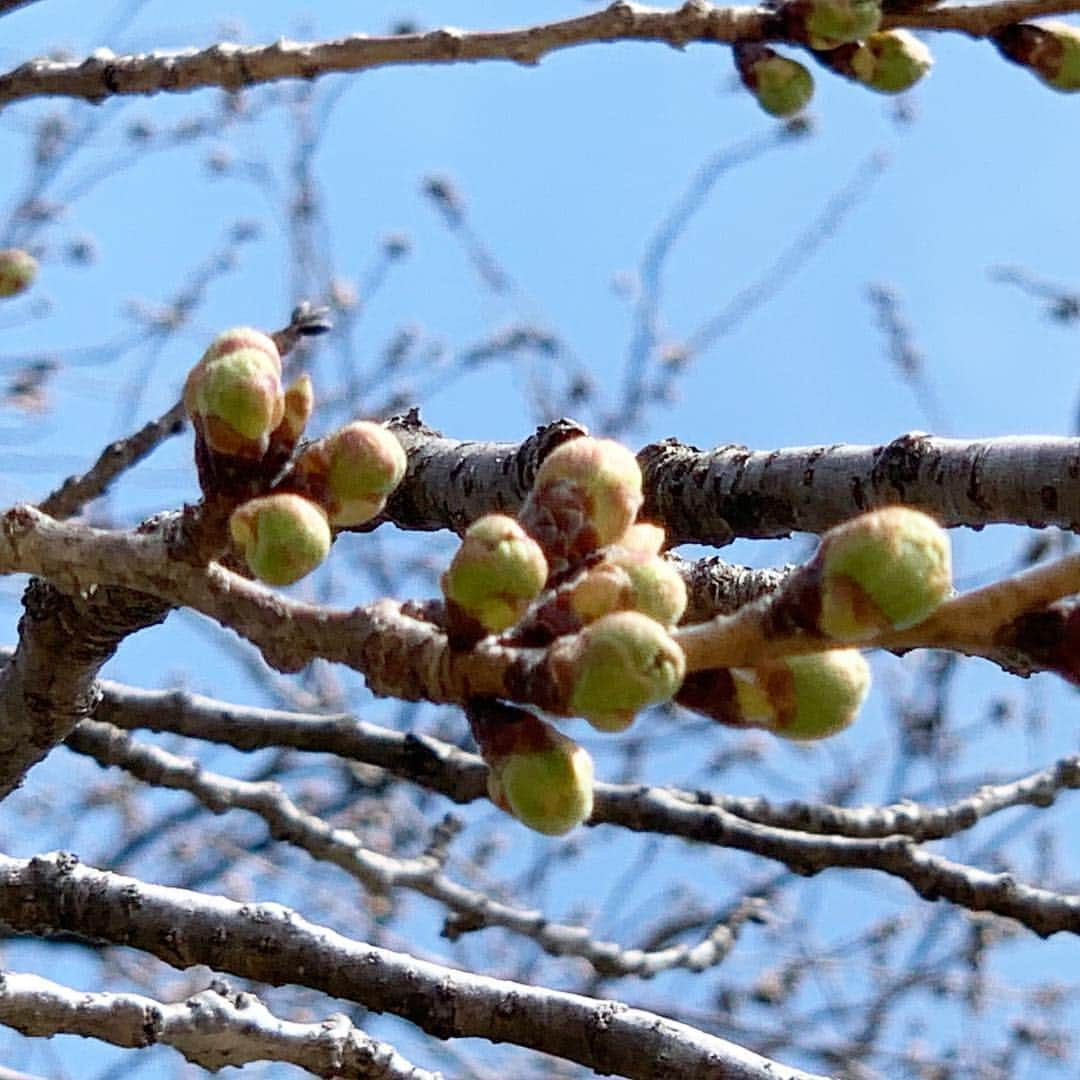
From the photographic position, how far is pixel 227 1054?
1838 mm

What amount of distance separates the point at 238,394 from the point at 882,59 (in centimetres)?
137

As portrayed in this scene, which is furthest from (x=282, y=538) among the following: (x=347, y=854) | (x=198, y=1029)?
(x=347, y=854)

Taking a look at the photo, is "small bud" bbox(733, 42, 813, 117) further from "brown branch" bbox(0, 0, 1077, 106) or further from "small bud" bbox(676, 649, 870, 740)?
"small bud" bbox(676, 649, 870, 740)

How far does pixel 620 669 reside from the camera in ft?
2.72

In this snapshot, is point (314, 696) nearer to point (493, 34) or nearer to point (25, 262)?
point (25, 262)

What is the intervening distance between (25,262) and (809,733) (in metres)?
2.14

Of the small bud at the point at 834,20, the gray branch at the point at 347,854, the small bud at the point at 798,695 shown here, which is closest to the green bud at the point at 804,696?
the small bud at the point at 798,695

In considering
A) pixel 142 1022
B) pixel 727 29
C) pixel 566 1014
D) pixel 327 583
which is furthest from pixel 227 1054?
pixel 327 583

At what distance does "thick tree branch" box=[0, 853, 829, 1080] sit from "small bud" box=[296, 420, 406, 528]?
1032mm

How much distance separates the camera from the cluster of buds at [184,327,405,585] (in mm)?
988

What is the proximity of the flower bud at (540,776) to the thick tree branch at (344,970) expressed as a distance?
0.97m

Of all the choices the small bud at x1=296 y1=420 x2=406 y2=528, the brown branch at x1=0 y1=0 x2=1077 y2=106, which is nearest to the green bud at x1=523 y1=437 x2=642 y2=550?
the small bud at x1=296 y1=420 x2=406 y2=528

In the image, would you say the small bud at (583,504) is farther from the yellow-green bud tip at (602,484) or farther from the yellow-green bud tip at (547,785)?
the yellow-green bud tip at (547,785)

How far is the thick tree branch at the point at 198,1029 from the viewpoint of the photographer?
1798 millimetres
